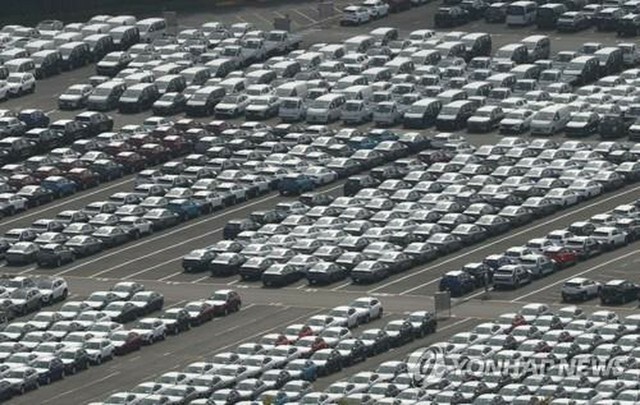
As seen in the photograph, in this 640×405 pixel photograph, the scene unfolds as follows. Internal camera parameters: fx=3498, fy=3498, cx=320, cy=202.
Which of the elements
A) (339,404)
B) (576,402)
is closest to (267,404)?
(339,404)

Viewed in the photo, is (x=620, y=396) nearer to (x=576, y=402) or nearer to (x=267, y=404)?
(x=576, y=402)

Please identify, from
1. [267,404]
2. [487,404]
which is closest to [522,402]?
[487,404]

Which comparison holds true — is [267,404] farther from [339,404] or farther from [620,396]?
[620,396]

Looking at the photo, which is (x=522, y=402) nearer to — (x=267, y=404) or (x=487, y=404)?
(x=487, y=404)

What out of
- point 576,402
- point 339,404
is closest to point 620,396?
point 576,402
